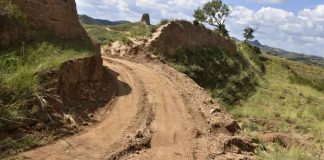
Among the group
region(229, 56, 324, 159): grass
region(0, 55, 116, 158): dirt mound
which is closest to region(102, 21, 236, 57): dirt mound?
region(229, 56, 324, 159): grass

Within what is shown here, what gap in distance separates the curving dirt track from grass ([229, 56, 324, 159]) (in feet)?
5.21

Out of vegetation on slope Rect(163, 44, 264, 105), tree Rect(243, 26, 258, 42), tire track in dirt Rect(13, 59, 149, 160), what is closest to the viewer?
tire track in dirt Rect(13, 59, 149, 160)

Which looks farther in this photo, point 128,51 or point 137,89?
point 128,51

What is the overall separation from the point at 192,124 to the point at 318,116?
39.9ft

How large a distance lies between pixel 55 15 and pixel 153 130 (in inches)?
207

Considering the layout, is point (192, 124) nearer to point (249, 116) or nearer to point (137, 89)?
point (137, 89)

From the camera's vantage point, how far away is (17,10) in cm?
1159

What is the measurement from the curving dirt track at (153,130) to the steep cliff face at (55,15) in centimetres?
246

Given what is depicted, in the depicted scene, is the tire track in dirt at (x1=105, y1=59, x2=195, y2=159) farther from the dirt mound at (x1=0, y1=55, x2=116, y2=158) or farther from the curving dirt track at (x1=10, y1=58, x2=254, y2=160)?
the dirt mound at (x1=0, y1=55, x2=116, y2=158)

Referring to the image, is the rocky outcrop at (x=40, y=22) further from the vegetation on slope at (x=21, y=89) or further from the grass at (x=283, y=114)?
the grass at (x=283, y=114)

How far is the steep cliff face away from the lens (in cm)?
1282

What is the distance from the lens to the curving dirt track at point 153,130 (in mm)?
9477

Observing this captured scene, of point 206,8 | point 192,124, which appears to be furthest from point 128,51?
point 206,8

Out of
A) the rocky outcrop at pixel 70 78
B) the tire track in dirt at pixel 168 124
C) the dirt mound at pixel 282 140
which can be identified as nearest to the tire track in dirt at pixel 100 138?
the tire track in dirt at pixel 168 124
